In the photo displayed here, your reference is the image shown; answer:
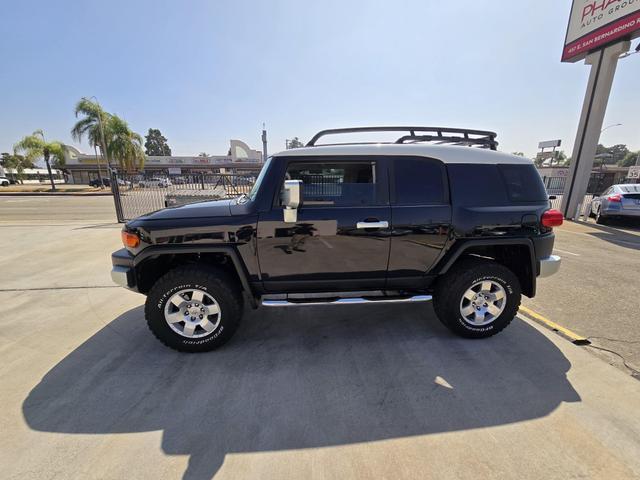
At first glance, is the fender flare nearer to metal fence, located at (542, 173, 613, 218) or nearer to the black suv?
the black suv

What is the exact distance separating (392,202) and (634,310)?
3.62 m

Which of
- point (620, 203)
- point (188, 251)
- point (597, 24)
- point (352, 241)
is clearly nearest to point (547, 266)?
point (352, 241)

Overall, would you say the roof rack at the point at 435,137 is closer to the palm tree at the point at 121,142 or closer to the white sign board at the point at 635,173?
the white sign board at the point at 635,173

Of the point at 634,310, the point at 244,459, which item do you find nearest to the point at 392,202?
the point at 244,459

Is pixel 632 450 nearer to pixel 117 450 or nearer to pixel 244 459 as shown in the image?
pixel 244 459

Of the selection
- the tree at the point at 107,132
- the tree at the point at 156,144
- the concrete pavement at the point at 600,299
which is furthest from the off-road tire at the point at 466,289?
the tree at the point at 156,144

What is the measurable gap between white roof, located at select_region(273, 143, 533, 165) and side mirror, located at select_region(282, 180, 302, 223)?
0.53 meters

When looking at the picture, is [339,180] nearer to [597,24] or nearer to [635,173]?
[597,24]

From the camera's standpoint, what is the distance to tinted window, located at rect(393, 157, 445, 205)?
2867 millimetres

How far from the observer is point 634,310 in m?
3.68

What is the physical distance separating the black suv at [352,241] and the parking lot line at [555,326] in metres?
0.64

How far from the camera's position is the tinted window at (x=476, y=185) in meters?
2.91

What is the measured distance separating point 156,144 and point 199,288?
11188cm

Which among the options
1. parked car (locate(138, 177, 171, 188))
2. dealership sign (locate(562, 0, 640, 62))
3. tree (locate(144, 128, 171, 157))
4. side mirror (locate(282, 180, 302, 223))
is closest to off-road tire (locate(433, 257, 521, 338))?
side mirror (locate(282, 180, 302, 223))
